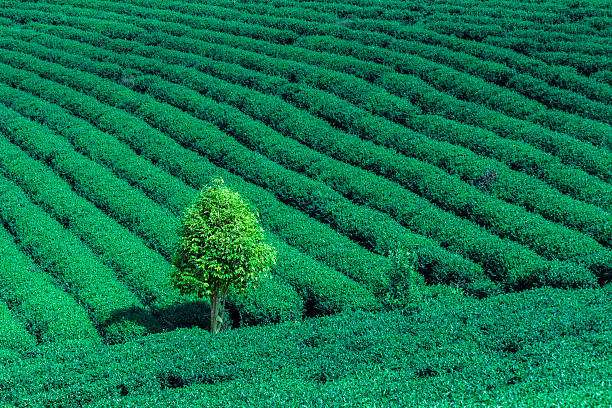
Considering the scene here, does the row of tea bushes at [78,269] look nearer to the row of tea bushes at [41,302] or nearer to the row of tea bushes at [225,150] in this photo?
the row of tea bushes at [41,302]

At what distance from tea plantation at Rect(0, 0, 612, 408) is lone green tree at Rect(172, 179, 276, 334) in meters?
1.22

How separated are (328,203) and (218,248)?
6.96 metres

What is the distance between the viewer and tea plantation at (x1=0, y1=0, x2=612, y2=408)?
493 inches

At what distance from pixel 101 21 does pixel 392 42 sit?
1847cm

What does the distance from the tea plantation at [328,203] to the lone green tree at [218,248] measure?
1217mm

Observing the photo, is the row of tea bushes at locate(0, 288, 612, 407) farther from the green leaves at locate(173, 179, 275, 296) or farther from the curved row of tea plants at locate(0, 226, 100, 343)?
the curved row of tea plants at locate(0, 226, 100, 343)

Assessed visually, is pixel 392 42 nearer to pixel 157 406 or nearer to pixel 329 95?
pixel 329 95

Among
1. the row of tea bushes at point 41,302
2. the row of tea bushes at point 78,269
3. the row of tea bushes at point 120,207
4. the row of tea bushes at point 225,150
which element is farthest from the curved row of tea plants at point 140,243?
the row of tea bushes at point 41,302

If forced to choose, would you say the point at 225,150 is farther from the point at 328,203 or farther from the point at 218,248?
the point at 218,248

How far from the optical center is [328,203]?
21188mm

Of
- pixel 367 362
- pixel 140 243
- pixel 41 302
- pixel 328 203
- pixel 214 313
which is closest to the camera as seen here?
pixel 367 362

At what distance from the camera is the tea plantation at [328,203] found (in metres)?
12.5

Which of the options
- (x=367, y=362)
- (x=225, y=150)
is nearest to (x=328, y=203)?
(x=225, y=150)

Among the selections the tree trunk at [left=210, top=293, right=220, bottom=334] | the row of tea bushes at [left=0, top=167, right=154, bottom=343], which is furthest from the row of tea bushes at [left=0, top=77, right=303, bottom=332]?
the tree trunk at [left=210, top=293, right=220, bottom=334]
